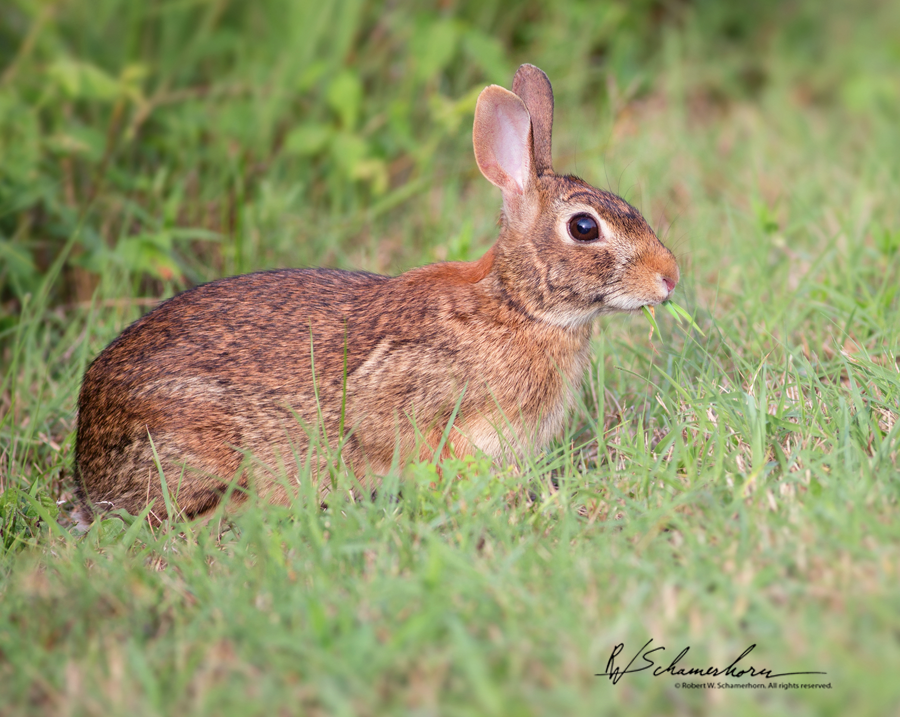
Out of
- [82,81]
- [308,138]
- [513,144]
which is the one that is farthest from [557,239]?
[82,81]

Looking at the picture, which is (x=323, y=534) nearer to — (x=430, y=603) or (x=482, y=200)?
(x=430, y=603)

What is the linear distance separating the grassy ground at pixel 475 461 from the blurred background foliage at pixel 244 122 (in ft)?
0.09

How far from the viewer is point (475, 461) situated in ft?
11.5

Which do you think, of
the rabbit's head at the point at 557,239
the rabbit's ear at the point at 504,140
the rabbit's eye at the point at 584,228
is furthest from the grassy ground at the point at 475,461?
the rabbit's ear at the point at 504,140

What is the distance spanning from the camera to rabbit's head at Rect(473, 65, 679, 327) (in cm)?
379

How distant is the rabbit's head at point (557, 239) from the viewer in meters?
3.79

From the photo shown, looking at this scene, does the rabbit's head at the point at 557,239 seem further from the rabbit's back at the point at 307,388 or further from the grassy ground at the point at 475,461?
the grassy ground at the point at 475,461

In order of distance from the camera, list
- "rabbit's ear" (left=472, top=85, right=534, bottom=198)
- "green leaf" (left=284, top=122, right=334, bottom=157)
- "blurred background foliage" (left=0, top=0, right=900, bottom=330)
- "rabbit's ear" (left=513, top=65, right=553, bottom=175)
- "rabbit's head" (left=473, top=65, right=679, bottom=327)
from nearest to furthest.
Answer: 1. "rabbit's head" (left=473, top=65, right=679, bottom=327)
2. "rabbit's ear" (left=472, top=85, right=534, bottom=198)
3. "rabbit's ear" (left=513, top=65, right=553, bottom=175)
4. "blurred background foliage" (left=0, top=0, right=900, bottom=330)
5. "green leaf" (left=284, top=122, right=334, bottom=157)

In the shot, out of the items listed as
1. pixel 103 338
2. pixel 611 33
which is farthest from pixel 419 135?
pixel 103 338

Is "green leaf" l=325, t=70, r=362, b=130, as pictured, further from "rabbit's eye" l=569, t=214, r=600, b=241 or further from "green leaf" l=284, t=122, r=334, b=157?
"rabbit's eye" l=569, t=214, r=600, b=241

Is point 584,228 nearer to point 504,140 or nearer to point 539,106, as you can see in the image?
point 504,140

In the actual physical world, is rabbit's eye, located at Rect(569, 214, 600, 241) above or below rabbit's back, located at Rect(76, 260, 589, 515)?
above
